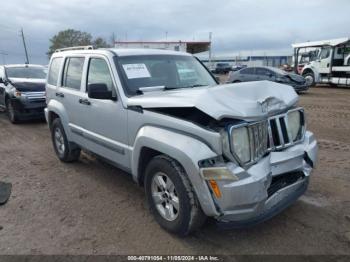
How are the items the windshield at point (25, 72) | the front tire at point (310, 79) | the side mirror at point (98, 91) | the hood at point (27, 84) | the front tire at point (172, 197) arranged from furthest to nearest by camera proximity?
1. the front tire at point (310, 79)
2. the windshield at point (25, 72)
3. the hood at point (27, 84)
4. the side mirror at point (98, 91)
5. the front tire at point (172, 197)

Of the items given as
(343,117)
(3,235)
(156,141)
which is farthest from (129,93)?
(343,117)

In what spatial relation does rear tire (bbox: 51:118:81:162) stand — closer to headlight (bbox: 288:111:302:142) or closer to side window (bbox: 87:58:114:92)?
side window (bbox: 87:58:114:92)

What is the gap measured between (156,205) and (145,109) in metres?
1.07

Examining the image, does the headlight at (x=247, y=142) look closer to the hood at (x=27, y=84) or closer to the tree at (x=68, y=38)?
the hood at (x=27, y=84)

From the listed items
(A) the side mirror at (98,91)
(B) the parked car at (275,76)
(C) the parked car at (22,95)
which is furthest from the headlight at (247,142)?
(B) the parked car at (275,76)

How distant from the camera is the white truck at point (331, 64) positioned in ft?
65.9

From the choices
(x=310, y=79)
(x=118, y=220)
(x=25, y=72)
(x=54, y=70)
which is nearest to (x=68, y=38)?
(x=310, y=79)

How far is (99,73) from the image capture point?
173 inches

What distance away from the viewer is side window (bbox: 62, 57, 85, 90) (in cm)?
492

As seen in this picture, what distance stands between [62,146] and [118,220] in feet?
8.57

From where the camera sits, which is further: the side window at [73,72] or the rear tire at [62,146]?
the rear tire at [62,146]

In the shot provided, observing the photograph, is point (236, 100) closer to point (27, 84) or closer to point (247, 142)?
point (247, 142)

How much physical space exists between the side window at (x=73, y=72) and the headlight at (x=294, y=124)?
3.13 meters

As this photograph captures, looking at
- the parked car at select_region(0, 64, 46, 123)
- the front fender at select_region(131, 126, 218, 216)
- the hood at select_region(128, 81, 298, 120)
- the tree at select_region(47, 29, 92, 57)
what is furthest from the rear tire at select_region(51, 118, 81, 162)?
the tree at select_region(47, 29, 92, 57)
